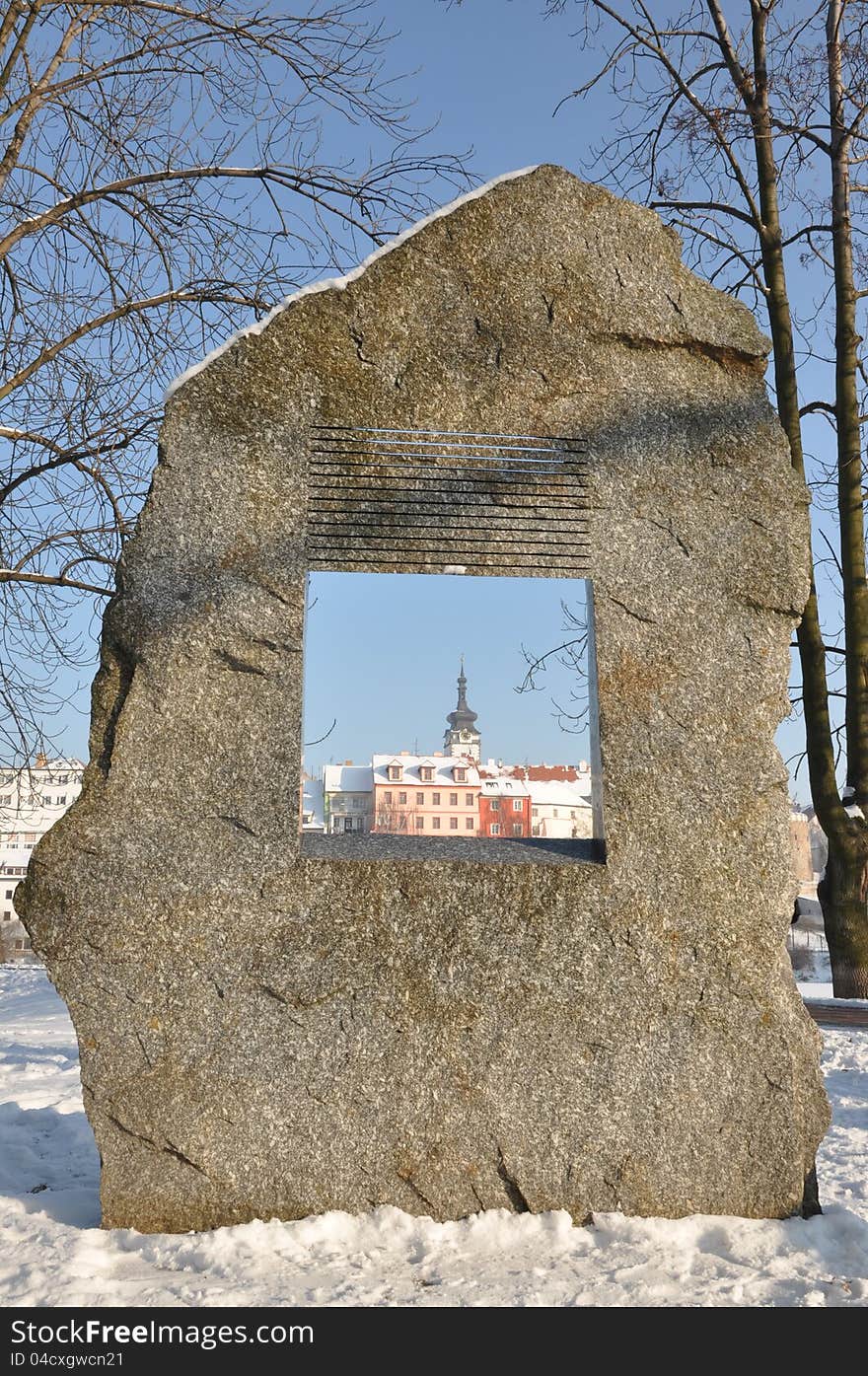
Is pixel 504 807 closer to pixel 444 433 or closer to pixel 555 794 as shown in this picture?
pixel 555 794

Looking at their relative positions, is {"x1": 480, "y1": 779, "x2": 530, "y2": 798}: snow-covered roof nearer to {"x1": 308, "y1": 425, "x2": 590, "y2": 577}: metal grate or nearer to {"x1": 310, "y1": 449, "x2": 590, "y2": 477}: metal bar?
{"x1": 308, "y1": 425, "x2": 590, "y2": 577}: metal grate

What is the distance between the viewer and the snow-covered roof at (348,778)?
4.07 m

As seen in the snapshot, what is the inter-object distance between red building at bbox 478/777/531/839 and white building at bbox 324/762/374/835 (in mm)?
505

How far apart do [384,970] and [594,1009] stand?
0.63 meters

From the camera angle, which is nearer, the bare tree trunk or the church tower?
the church tower

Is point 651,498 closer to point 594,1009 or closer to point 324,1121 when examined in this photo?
point 594,1009

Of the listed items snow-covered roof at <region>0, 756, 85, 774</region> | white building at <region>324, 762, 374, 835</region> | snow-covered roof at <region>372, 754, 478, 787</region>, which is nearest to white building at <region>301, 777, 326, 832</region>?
white building at <region>324, 762, 374, 835</region>

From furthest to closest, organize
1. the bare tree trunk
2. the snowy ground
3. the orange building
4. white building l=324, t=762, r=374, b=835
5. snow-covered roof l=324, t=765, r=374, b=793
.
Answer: the bare tree trunk → snow-covered roof l=324, t=765, r=374, b=793 → the orange building → white building l=324, t=762, r=374, b=835 → the snowy ground

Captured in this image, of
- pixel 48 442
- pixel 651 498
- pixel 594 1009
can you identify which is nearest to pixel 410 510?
pixel 651 498

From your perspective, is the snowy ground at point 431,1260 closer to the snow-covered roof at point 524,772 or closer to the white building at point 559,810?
the white building at point 559,810

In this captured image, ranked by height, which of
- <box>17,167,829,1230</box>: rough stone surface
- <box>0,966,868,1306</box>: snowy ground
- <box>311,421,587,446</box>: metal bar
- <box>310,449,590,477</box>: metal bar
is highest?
<box>311,421,587,446</box>: metal bar

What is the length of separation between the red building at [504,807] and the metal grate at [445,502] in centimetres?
116

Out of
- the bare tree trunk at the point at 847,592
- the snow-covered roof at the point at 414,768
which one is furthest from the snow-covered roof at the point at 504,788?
the bare tree trunk at the point at 847,592

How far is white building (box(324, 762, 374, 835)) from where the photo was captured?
362 centimetres
